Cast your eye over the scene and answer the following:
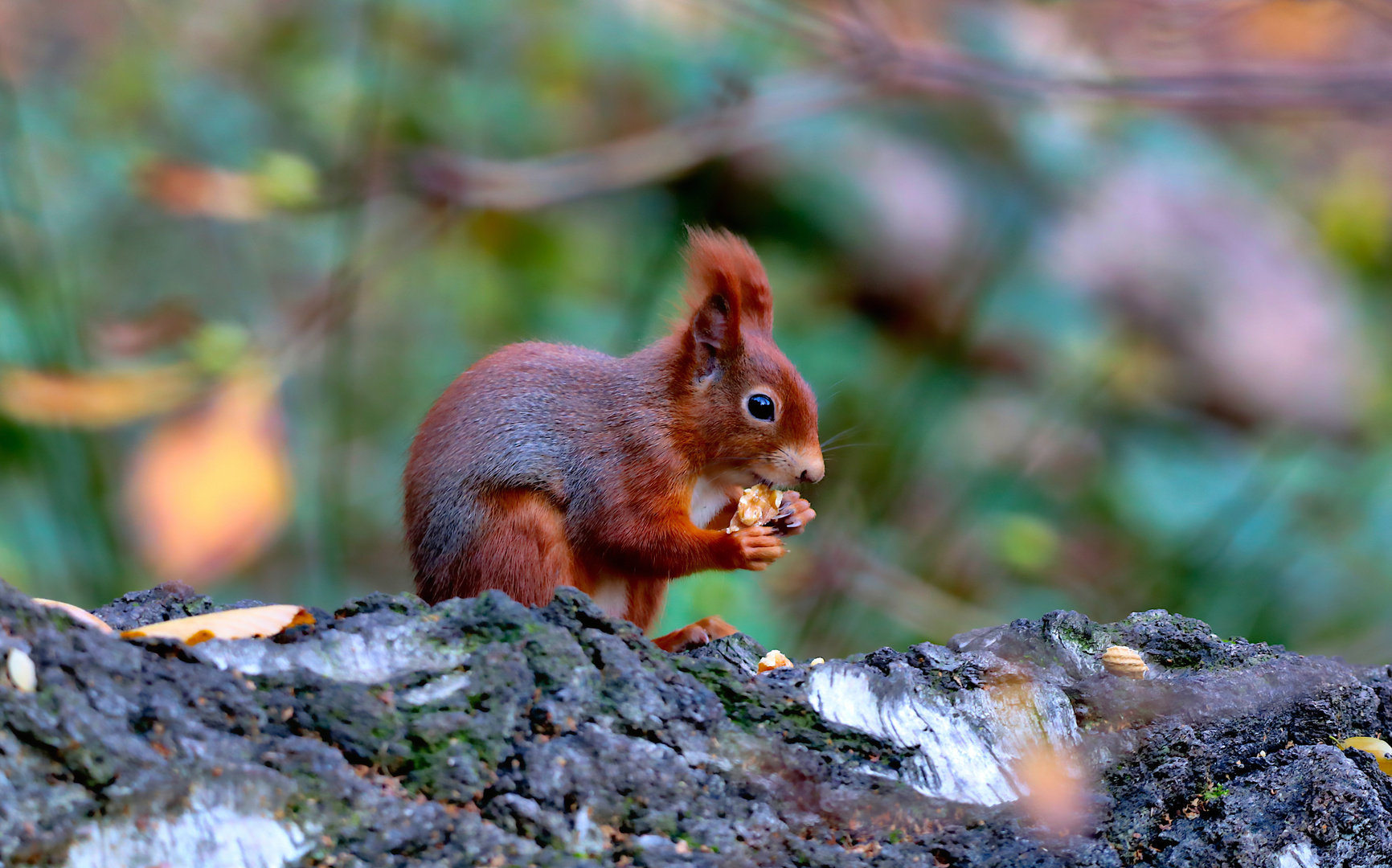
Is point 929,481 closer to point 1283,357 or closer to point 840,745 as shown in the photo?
point 1283,357

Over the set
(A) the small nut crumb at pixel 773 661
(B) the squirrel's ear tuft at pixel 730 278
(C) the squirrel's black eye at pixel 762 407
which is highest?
(B) the squirrel's ear tuft at pixel 730 278

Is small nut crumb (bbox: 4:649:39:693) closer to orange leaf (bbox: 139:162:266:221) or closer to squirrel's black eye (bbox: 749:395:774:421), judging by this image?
squirrel's black eye (bbox: 749:395:774:421)

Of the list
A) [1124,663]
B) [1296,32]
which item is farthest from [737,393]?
[1296,32]

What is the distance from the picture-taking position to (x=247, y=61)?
132 inches

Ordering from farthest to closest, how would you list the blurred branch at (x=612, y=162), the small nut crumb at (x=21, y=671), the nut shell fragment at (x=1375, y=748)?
the blurred branch at (x=612, y=162) → the nut shell fragment at (x=1375, y=748) → the small nut crumb at (x=21, y=671)

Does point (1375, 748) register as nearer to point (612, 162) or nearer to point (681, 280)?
point (681, 280)

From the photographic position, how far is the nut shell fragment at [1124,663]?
1.30 metres

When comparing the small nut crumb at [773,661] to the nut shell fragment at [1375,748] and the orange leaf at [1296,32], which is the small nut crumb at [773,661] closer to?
the nut shell fragment at [1375,748]

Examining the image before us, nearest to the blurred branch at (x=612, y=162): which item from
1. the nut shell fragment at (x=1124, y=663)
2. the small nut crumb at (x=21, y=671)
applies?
the nut shell fragment at (x=1124, y=663)

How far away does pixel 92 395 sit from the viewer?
2.41 meters

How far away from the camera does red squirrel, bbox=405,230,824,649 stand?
4.95ft

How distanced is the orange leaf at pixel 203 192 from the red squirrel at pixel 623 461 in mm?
1113

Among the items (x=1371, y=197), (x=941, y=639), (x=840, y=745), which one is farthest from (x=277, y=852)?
(x=1371, y=197)

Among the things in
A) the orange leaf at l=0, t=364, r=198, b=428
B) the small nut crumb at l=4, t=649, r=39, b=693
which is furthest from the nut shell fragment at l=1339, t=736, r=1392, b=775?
the orange leaf at l=0, t=364, r=198, b=428
